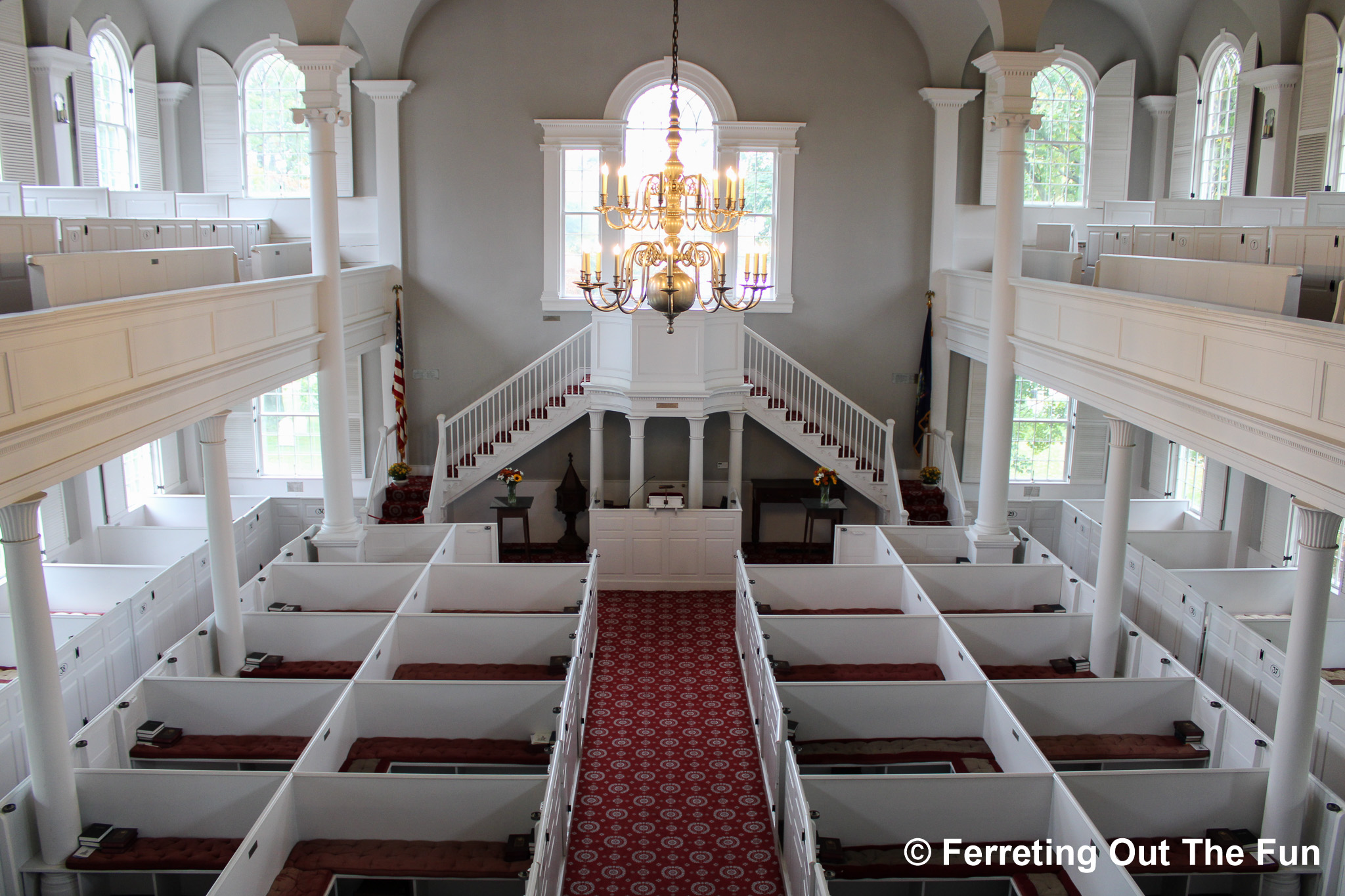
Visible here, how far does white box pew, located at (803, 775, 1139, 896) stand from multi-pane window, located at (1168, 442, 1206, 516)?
32.4ft

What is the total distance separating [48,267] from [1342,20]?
15.3 meters

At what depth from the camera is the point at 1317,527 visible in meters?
7.96

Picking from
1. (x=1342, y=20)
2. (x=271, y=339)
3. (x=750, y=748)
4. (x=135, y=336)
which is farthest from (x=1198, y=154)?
(x=135, y=336)

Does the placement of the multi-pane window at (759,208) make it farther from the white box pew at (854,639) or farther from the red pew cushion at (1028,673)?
the red pew cushion at (1028,673)

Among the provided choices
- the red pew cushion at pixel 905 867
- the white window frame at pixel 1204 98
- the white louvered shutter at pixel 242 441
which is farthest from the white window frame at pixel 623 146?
the red pew cushion at pixel 905 867

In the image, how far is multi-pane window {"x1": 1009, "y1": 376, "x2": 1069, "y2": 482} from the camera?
60.4 ft

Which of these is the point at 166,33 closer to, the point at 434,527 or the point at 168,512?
the point at 168,512

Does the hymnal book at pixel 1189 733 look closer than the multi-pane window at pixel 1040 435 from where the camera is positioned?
Yes

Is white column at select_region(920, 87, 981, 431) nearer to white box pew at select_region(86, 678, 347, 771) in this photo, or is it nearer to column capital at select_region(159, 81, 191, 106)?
white box pew at select_region(86, 678, 347, 771)

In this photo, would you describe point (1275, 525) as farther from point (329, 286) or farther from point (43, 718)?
point (43, 718)

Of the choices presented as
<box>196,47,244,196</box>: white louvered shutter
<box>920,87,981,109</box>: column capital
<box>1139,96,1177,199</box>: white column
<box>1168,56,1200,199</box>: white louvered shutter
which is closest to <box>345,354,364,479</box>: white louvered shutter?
<box>196,47,244,196</box>: white louvered shutter

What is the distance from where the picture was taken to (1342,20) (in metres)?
13.3

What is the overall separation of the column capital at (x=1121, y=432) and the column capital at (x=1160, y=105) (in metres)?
9.32

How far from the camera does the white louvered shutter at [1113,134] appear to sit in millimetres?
17672
